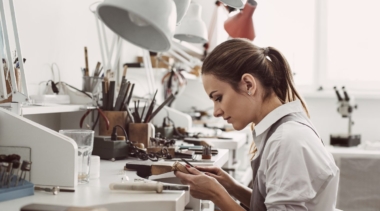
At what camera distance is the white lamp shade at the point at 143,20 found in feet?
3.27

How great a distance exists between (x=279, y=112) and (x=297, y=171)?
0.23m

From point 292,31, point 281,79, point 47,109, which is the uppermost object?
point 292,31

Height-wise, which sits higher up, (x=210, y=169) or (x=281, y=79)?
(x=281, y=79)

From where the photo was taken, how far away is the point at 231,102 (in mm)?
1412

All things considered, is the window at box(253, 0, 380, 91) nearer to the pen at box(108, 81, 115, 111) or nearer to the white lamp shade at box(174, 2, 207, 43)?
the white lamp shade at box(174, 2, 207, 43)

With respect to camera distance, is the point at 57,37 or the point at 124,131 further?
the point at 57,37

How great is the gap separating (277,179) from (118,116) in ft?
3.40

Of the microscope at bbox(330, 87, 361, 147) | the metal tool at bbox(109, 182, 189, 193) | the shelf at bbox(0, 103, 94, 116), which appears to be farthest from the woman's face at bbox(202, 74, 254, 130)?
the microscope at bbox(330, 87, 361, 147)

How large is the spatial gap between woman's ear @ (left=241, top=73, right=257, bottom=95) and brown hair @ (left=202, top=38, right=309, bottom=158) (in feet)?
0.05

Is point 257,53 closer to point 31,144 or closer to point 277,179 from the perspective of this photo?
point 277,179

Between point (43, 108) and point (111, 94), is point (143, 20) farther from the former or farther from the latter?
point (111, 94)

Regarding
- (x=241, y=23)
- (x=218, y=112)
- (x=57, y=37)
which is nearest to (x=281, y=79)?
(x=218, y=112)

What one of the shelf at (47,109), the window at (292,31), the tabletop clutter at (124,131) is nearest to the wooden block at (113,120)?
the tabletop clutter at (124,131)

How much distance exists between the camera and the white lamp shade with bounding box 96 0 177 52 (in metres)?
1.00
